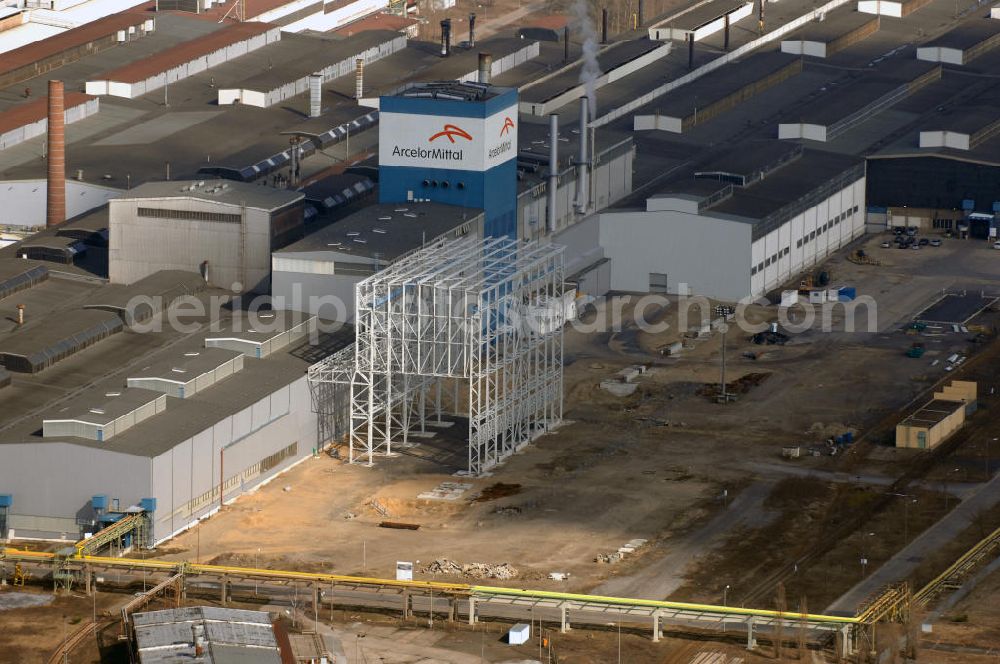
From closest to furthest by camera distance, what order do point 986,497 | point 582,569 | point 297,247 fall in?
point 582,569
point 986,497
point 297,247

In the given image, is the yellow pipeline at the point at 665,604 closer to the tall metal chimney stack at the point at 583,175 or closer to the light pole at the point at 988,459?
the light pole at the point at 988,459

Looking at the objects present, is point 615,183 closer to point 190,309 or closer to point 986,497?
point 190,309

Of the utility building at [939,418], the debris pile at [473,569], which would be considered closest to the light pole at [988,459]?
the utility building at [939,418]

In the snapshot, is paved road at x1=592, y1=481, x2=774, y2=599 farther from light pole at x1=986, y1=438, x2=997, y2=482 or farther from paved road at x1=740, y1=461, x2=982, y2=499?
light pole at x1=986, y1=438, x2=997, y2=482

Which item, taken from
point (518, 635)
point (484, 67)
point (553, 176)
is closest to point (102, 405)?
point (518, 635)

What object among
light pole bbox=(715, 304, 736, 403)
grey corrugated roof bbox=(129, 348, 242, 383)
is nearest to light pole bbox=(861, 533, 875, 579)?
light pole bbox=(715, 304, 736, 403)

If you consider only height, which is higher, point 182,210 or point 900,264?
point 182,210

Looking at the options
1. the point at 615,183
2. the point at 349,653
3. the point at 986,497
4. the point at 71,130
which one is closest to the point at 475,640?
the point at 349,653
